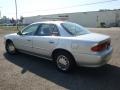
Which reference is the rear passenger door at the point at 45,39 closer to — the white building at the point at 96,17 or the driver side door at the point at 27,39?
the driver side door at the point at 27,39

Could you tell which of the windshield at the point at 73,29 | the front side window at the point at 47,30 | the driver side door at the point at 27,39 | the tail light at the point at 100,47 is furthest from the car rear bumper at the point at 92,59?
the driver side door at the point at 27,39

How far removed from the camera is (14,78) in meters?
5.41

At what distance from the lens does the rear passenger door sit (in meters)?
6.05

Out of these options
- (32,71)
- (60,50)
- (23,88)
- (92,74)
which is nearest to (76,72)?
(92,74)

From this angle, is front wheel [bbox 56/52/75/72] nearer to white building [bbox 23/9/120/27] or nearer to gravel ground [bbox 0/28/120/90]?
gravel ground [bbox 0/28/120/90]

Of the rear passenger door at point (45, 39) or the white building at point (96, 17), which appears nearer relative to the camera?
the rear passenger door at point (45, 39)

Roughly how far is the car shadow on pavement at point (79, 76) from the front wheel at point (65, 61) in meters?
0.19

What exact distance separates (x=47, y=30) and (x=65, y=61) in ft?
4.52

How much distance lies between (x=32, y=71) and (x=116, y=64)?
3.07 metres

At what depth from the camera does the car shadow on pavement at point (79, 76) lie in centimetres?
488

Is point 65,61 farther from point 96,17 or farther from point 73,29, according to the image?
point 96,17

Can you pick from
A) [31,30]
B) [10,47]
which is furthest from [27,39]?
[10,47]

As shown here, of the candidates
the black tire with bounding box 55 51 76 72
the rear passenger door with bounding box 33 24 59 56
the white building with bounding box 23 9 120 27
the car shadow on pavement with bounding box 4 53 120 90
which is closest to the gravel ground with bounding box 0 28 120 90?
the car shadow on pavement with bounding box 4 53 120 90

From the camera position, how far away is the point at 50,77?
5512mm
